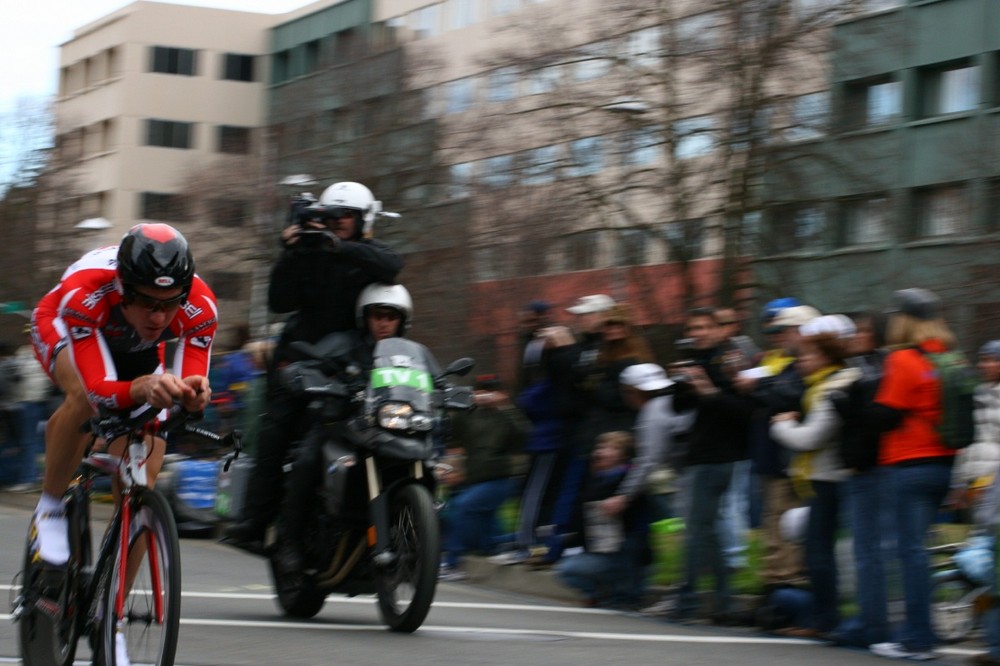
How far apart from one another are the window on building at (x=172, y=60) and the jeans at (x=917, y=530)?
68.4 meters

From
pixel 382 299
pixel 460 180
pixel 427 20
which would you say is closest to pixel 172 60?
pixel 427 20

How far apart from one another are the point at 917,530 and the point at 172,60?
6887 centimetres

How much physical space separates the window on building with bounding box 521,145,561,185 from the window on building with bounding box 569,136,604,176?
0.28m

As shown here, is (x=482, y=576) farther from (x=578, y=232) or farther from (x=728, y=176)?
(x=578, y=232)

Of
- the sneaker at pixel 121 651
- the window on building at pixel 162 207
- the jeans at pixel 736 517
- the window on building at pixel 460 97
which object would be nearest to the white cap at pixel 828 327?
the jeans at pixel 736 517

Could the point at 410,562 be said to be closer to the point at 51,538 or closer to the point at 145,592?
the point at 51,538

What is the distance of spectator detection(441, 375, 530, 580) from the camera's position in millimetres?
12297

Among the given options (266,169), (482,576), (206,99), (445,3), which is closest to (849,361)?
(482,576)

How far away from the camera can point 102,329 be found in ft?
20.1

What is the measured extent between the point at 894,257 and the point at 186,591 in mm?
20286

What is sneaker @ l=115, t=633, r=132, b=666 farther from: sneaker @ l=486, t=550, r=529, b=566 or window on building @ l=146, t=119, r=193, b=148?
window on building @ l=146, t=119, r=193, b=148

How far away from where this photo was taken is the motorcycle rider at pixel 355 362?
28.0ft

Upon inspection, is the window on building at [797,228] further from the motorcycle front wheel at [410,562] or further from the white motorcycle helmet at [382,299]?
the motorcycle front wheel at [410,562]

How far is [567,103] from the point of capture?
2466 centimetres
